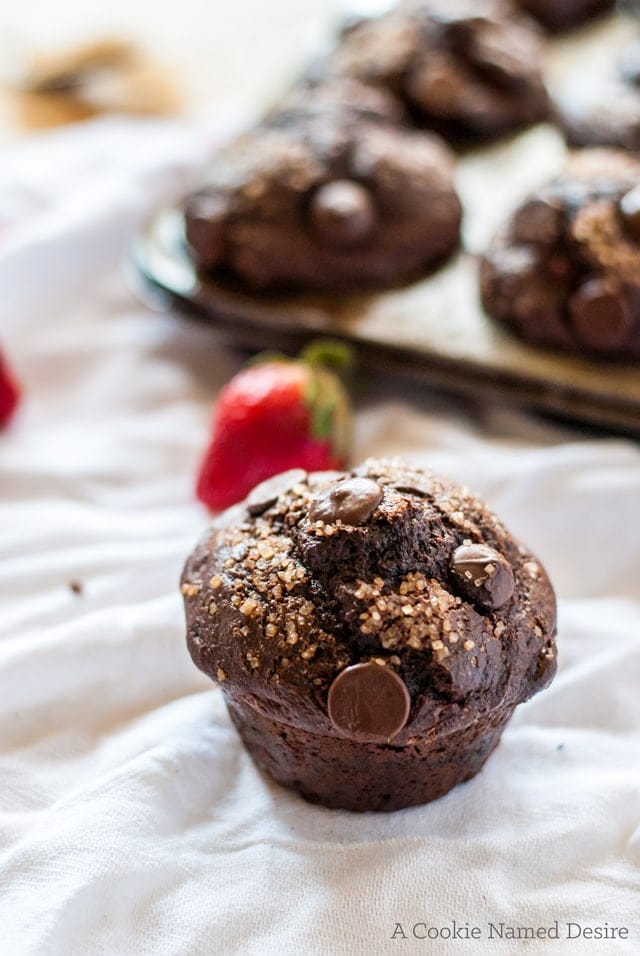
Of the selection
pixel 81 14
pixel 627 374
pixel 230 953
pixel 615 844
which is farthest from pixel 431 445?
pixel 81 14

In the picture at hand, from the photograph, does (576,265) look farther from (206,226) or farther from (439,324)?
(206,226)

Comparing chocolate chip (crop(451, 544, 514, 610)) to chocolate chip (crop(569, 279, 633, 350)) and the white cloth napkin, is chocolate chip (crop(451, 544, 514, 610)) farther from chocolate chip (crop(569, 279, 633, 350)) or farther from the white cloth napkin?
chocolate chip (crop(569, 279, 633, 350))

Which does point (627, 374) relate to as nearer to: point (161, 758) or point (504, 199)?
point (504, 199)

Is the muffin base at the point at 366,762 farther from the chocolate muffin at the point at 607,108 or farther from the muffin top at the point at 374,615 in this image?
the chocolate muffin at the point at 607,108

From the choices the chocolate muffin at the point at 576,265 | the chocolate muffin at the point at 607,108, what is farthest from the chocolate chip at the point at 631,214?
the chocolate muffin at the point at 607,108

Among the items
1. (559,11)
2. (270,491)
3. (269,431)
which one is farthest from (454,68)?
(270,491)

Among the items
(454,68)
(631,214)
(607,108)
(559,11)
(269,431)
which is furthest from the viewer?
(559,11)
